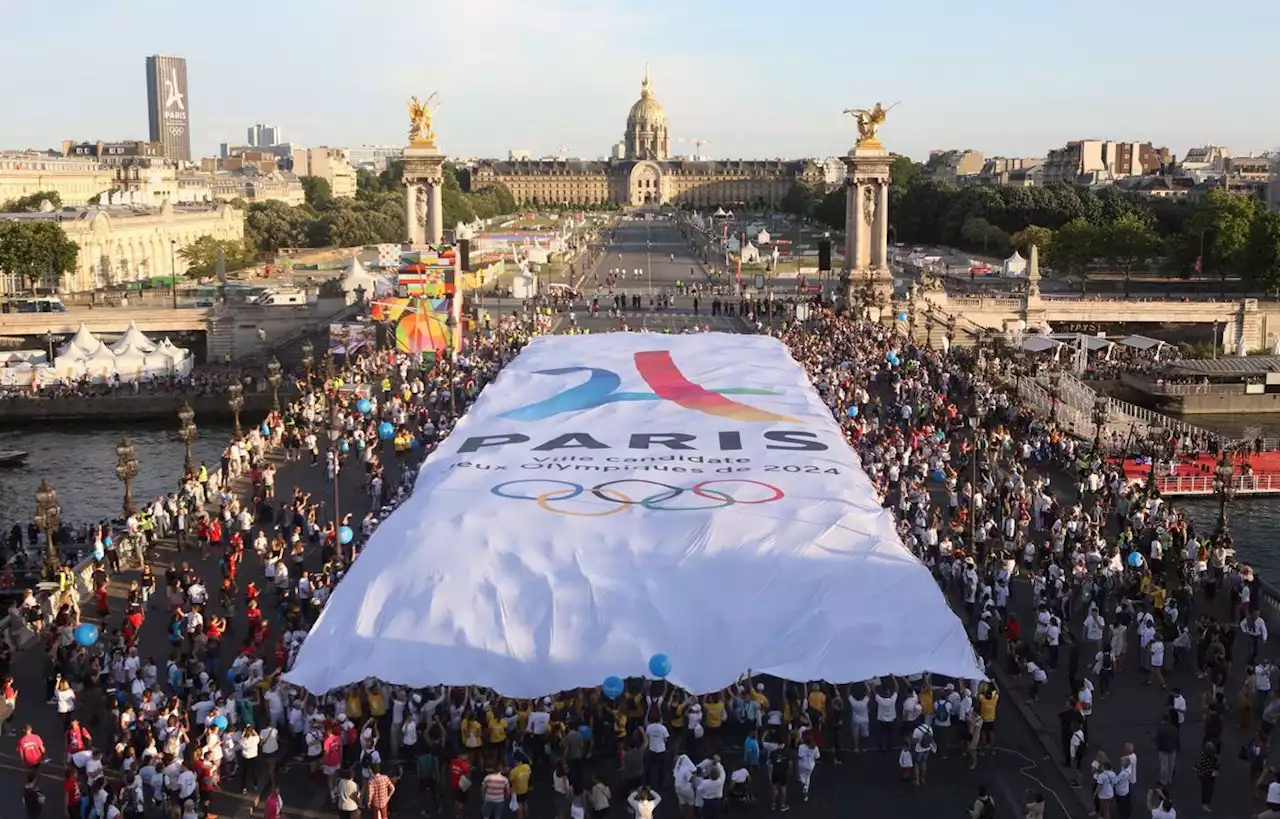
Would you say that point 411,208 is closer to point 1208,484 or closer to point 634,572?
point 1208,484

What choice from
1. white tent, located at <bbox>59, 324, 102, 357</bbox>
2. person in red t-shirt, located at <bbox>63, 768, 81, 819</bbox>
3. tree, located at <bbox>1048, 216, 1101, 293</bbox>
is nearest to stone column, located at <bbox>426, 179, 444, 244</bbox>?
white tent, located at <bbox>59, 324, 102, 357</bbox>

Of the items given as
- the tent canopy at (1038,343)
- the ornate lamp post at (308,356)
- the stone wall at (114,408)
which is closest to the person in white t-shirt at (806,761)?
the ornate lamp post at (308,356)

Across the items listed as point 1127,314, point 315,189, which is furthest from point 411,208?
point 315,189

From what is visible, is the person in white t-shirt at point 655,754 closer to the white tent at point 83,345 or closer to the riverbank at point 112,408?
the riverbank at point 112,408

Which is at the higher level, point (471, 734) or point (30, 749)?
point (471, 734)

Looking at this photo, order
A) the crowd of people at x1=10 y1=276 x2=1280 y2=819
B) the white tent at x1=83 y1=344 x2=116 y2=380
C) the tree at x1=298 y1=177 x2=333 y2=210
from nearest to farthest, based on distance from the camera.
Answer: the crowd of people at x1=10 y1=276 x2=1280 y2=819 < the white tent at x1=83 y1=344 x2=116 y2=380 < the tree at x1=298 y1=177 x2=333 y2=210

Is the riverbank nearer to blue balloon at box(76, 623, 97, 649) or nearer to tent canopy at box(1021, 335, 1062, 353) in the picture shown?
tent canopy at box(1021, 335, 1062, 353)
